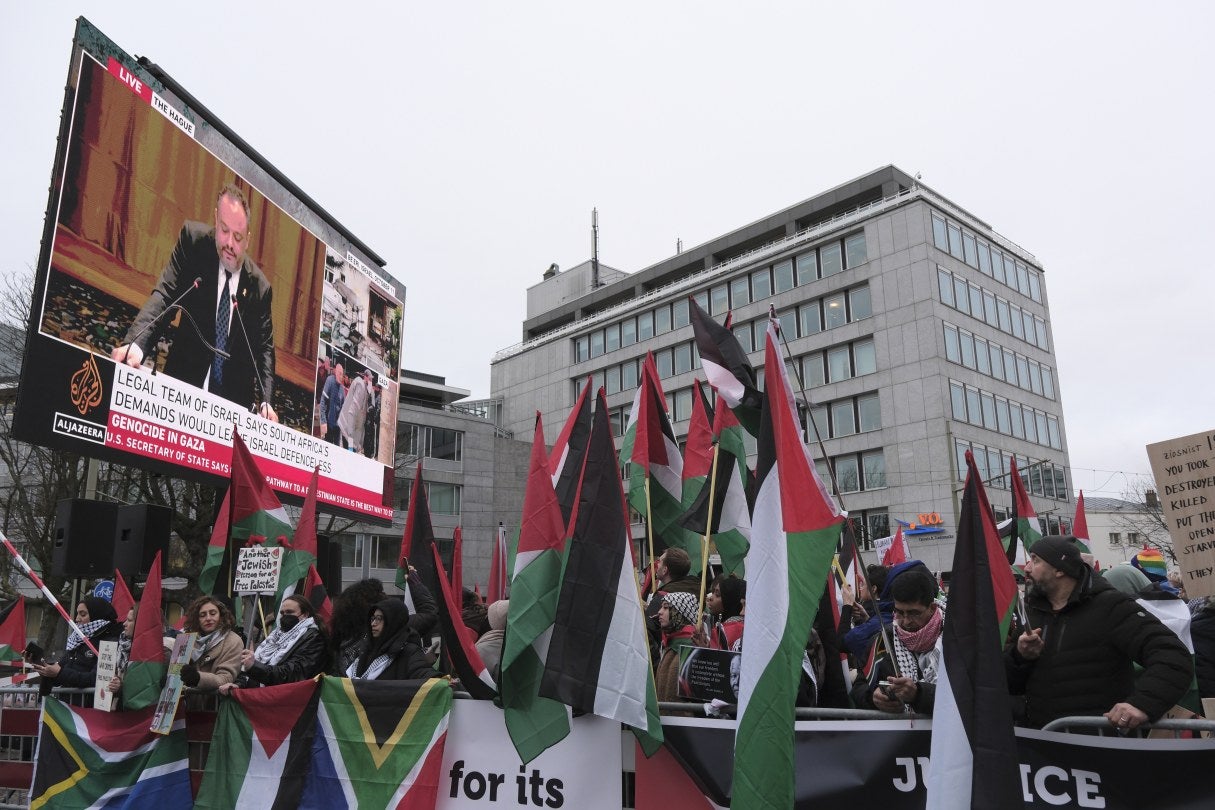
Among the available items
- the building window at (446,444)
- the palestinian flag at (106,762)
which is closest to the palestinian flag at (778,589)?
the palestinian flag at (106,762)

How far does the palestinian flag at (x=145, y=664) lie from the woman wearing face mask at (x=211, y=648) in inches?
9.7

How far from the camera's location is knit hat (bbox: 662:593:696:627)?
6.56 metres

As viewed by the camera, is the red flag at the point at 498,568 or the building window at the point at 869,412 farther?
the building window at the point at 869,412

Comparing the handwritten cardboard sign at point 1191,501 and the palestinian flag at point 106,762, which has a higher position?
the handwritten cardboard sign at point 1191,501

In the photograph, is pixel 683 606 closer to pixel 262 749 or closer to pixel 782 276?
pixel 262 749

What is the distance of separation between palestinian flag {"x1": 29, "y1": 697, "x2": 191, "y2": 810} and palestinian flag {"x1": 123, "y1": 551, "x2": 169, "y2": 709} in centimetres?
14

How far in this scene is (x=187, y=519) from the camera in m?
22.0

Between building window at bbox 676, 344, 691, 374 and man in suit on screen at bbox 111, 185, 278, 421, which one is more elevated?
building window at bbox 676, 344, 691, 374

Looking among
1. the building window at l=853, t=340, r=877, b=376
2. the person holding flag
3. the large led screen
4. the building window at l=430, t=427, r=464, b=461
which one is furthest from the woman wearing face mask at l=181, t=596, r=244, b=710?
the building window at l=430, t=427, r=464, b=461

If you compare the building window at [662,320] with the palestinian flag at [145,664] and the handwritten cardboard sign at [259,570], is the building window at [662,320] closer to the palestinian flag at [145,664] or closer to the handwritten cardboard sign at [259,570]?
the handwritten cardboard sign at [259,570]

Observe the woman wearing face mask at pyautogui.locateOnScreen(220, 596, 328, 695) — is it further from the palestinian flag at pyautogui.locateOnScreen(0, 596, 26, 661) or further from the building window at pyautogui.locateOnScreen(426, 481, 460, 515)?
the building window at pyautogui.locateOnScreen(426, 481, 460, 515)

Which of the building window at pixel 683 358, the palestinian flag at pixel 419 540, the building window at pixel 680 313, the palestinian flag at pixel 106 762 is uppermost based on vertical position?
the building window at pixel 680 313

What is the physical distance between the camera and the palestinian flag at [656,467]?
28.5ft

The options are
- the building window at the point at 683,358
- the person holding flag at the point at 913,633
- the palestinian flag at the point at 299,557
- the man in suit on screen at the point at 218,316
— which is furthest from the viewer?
the building window at the point at 683,358
